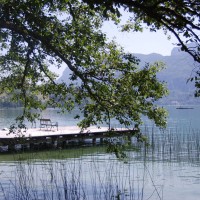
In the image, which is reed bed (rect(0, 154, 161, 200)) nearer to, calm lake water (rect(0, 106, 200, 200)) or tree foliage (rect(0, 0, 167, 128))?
calm lake water (rect(0, 106, 200, 200))

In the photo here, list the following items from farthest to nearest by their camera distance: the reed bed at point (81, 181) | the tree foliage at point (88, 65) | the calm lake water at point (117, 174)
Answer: the calm lake water at point (117, 174)
the reed bed at point (81, 181)
the tree foliage at point (88, 65)

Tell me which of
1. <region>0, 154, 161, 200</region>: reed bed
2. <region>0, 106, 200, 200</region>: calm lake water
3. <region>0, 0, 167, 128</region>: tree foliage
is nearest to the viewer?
<region>0, 0, 167, 128</region>: tree foliage

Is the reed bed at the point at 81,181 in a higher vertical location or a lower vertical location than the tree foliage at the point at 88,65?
lower

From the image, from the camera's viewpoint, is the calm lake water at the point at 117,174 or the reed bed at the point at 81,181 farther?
the calm lake water at the point at 117,174

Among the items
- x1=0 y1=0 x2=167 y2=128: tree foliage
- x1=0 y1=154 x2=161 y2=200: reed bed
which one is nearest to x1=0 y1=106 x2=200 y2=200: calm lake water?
x1=0 y1=154 x2=161 y2=200: reed bed

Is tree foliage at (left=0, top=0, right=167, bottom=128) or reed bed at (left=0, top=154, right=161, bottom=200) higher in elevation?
tree foliage at (left=0, top=0, right=167, bottom=128)

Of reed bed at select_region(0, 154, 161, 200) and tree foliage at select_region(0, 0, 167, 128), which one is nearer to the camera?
tree foliage at select_region(0, 0, 167, 128)

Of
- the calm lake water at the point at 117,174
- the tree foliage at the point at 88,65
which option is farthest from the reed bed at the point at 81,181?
the tree foliage at the point at 88,65

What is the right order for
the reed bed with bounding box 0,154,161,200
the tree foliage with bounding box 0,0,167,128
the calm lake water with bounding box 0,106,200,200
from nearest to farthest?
the tree foliage with bounding box 0,0,167,128
the reed bed with bounding box 0,154,161,200
the calm lake water with bounding box 0,106,200,200

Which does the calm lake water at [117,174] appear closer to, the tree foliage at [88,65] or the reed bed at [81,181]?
the reed bed at [81,181]

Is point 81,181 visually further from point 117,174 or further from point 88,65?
point 88,65

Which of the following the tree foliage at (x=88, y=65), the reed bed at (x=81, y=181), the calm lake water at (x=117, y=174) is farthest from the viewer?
the calm lake water at (x=117, y=174)

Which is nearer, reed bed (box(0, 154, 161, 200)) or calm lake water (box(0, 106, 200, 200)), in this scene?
reed bed (box(0, 154, 161, 200))

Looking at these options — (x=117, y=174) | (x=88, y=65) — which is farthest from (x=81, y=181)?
(x=88, y=65)
